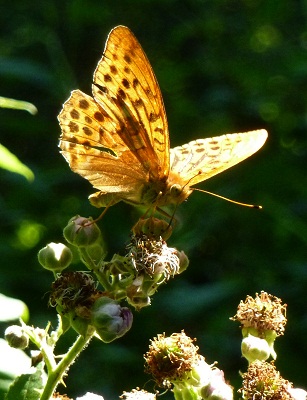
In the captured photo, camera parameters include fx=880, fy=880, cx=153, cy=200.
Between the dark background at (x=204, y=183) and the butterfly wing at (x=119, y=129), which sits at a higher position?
the dark background at (x=204, y=183)

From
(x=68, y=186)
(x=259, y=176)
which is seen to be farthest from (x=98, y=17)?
(x=259, y=176)

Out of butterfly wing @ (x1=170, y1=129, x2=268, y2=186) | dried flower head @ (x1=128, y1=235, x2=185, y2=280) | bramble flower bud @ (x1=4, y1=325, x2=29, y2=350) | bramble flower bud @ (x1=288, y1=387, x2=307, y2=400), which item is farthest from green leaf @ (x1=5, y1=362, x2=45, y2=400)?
butterfly wing @ (x1=170, y1=129, x2=268, y2=186)

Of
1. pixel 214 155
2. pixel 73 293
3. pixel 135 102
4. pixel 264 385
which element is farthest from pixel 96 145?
pixel 264 385

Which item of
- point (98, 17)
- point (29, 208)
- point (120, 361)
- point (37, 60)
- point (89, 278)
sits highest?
point (98, 17)

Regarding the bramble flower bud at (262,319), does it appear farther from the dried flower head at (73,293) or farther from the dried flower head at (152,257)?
the dried flower head at (73,293)

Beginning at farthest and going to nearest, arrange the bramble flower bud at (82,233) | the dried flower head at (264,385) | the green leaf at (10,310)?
the bramble flower bud at (82,233)
the dried flower head at (264,385)
the green leaf at (10,310)

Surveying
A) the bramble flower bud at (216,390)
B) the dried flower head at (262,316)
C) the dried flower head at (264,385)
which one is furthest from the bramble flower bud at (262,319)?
the bramble flower bud at (216,390)

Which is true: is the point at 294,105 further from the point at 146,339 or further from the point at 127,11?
the point at 146,339
